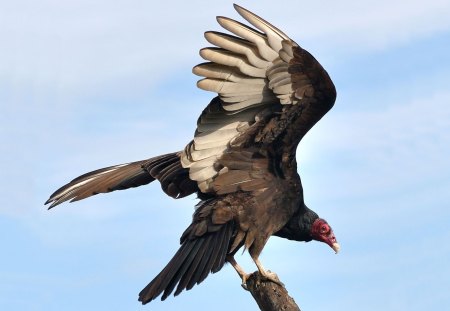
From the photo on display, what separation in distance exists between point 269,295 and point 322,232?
1.44 m

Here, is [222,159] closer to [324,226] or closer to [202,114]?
[202,114]

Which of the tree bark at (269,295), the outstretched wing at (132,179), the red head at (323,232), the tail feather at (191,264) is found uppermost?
the outstretched wing at (132,179)

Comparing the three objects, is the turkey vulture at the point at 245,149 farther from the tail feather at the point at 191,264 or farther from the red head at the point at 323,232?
the red head at the point at 323,232

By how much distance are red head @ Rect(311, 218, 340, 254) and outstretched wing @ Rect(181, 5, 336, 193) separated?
30.0 inches

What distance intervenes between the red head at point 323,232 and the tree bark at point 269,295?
3.68 ft

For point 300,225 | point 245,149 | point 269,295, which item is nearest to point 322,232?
point 300,225

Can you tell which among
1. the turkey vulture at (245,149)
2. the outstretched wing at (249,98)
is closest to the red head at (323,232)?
the turkey vulture at (245,149)

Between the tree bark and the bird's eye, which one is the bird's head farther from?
the tree bark

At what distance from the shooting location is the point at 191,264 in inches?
268

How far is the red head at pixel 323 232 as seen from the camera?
798 centimetres

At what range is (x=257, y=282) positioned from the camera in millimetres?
6922

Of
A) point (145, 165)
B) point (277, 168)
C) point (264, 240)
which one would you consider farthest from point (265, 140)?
point (145, 165)

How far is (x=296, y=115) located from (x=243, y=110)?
1.30 ft

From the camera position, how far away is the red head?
798cm
